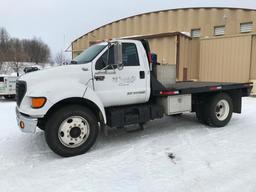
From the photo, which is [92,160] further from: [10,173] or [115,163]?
[10,173]

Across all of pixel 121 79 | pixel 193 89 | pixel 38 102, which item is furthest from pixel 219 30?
pixel 38 102

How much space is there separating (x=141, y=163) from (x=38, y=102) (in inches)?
78.6

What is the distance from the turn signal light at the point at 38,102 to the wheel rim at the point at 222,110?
14.4ft

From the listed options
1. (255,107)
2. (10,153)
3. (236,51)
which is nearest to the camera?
(10,153)

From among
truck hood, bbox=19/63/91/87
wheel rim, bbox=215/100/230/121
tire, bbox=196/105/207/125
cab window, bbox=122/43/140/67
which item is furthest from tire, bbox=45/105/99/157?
wheel rim, bbox=215/100/230/121

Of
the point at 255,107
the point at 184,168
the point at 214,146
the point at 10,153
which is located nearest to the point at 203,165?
the point at 184,168

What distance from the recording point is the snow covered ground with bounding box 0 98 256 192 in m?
3.31

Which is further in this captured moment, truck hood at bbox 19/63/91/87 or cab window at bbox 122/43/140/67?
cab window at bbox 122/43/140/67

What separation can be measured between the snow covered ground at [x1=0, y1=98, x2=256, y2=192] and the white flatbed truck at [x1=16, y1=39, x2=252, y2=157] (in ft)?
1.51

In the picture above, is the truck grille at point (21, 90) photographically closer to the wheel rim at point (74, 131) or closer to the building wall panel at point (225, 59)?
the wheel rim at point (74, 131)

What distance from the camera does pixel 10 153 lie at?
455cm

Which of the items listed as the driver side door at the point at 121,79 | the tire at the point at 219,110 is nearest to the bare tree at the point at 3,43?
the driver side door at the point at 121,79

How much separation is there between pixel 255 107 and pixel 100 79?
6.71 meters

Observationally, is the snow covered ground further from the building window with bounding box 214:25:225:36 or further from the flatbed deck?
the building window with bounding box 214:25:225:36
